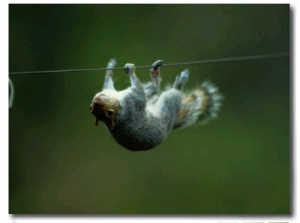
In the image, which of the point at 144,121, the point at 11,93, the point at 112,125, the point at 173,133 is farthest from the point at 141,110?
the point at 173,133

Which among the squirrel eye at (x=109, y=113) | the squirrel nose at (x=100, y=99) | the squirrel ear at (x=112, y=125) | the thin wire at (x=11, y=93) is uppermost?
the thin wire at (x=11, y=93)

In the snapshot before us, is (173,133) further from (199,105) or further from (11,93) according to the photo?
(11,93)

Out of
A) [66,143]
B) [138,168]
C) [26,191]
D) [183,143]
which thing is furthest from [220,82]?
[26,191]

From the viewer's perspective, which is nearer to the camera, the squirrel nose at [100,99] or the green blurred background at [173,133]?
the squirrel nose at [100,99]

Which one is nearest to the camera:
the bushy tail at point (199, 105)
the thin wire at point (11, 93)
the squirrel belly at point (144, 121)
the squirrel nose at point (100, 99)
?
the squirrel nose at point (100, 99)

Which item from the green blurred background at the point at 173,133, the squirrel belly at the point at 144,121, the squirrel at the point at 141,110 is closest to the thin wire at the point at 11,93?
the green blurred background at the point at 173,133

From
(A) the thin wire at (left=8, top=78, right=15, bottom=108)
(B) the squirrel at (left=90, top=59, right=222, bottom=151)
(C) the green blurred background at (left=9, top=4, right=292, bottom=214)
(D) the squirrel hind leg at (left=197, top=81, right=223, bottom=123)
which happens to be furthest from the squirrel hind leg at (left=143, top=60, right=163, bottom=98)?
(A) the thin wire at (left=8, top=78, right=15, bottom=108)

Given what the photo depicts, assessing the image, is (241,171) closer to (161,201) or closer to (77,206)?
(161,201)

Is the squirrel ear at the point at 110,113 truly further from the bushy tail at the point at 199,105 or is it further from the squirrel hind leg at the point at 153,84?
the bushy tail at the point at 199,105
